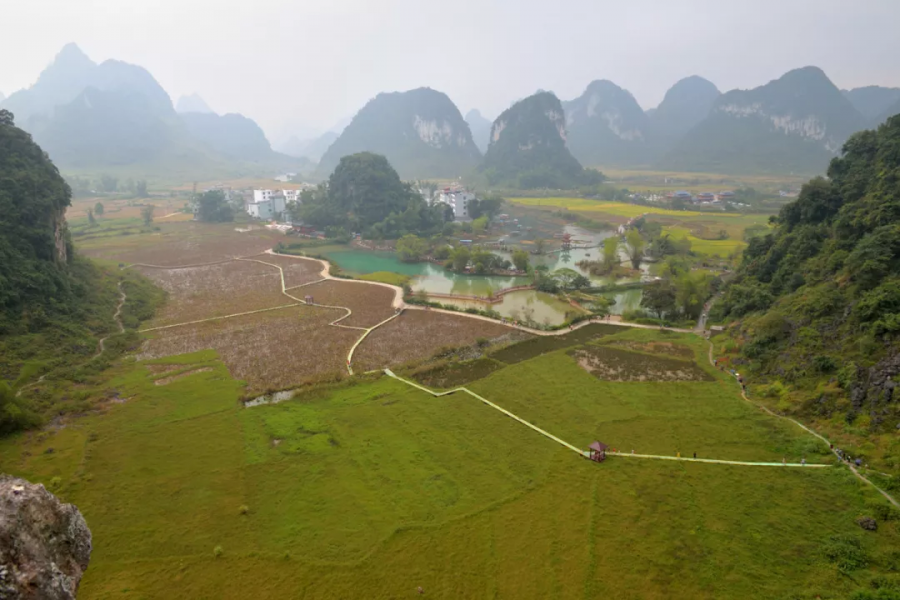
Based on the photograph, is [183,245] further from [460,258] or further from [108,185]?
[108,185]

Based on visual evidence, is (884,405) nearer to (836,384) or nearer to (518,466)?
(836,384)

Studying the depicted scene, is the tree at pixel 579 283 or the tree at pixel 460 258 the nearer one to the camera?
the tree at pixel 579 283

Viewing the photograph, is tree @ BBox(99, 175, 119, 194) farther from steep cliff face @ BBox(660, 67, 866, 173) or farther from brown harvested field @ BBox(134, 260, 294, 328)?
steep cliff face @ BBox(660, 67, 866, 173)

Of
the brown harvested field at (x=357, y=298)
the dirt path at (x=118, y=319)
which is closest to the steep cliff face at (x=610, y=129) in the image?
the brown harvested field at (x=357, y=298)

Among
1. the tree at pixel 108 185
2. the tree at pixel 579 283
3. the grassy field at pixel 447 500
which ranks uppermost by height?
the tree at pixel 108 185

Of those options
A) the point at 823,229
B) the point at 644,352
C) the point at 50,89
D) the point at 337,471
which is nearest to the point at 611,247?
the point at 823,229

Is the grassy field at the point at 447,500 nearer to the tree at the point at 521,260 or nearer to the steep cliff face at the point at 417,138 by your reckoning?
the tree at the point at 521,260

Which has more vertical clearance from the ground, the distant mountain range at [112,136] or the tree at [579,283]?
the distant mountain range at [112,136]

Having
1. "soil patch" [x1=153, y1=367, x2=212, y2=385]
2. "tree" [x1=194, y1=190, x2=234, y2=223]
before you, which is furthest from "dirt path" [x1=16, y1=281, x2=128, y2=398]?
"tree" [x1=194, y1=190, x2=234, y2=223]
